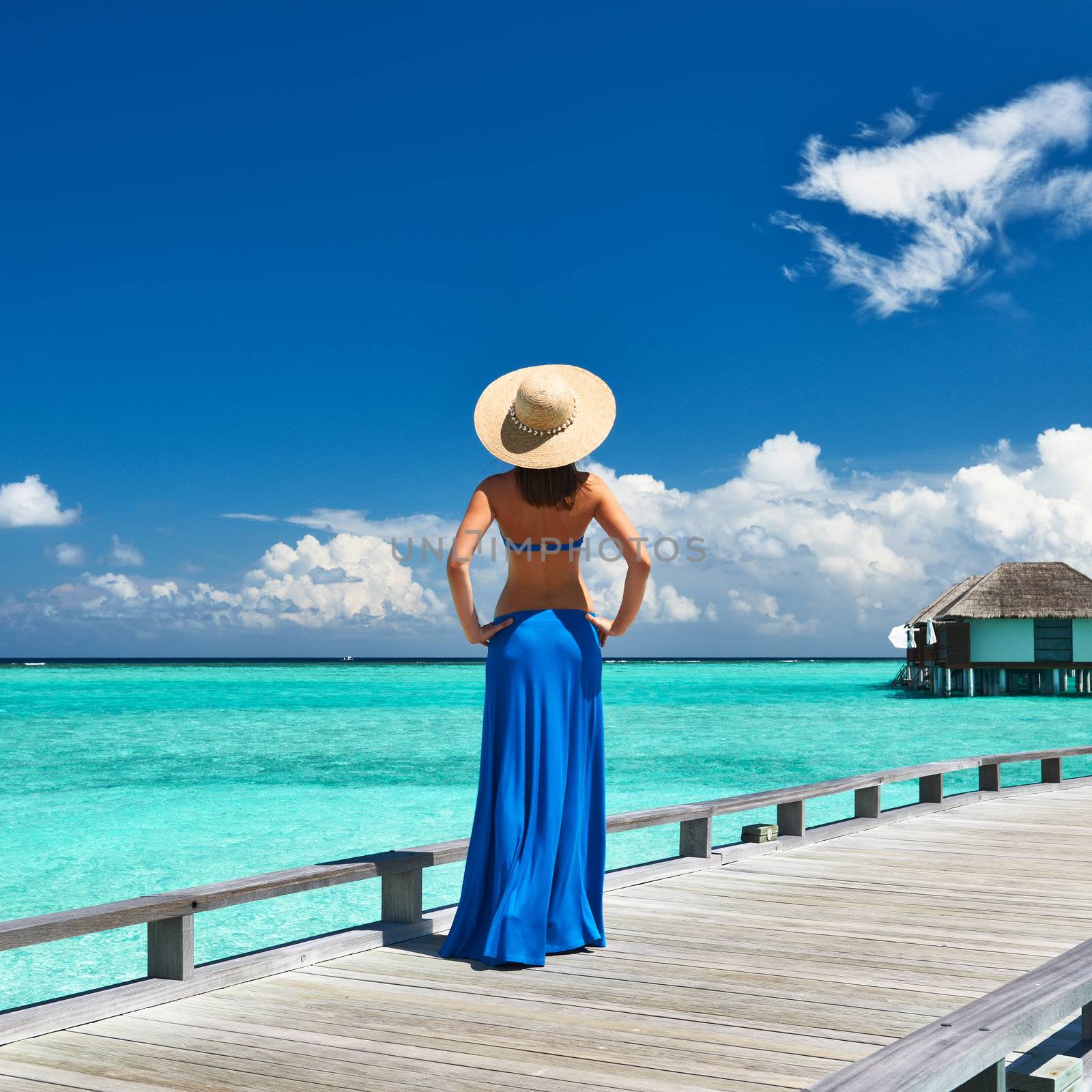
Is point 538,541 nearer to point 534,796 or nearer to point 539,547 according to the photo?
point 539,547

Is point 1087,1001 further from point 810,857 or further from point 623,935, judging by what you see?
point 810,857

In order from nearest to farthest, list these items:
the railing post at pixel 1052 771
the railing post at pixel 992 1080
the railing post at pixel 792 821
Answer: the railing post at pixel 992 1080 → the railing post at pixel 792 821 → the railing post at pixel 1052 771

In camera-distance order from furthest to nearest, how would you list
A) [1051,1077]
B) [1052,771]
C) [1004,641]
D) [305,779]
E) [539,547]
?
[1004,641], [305,779], [1052,771], [539,547], [1051,1077]

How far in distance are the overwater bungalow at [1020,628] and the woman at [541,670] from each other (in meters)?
42.2

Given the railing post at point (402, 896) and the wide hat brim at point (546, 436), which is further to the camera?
the railing post at point (402, 896)

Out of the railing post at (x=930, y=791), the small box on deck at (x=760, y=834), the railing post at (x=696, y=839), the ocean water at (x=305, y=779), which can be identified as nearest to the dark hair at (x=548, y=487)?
the railing post at (x=696, y=839)

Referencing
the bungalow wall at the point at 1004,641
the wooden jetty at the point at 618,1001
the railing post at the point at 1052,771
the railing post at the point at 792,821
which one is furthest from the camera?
the bungalow wall at the point at 1004,641

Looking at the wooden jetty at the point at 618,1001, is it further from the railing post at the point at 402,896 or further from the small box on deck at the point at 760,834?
the small box on deck at the point at 760,834

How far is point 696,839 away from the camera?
626cm

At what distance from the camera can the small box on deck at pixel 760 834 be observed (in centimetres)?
684

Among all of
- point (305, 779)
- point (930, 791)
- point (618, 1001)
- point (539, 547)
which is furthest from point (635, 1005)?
point (305, 779)

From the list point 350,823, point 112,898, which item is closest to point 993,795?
point 112,898

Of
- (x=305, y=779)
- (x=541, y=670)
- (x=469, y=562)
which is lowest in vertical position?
(x=305, y=779)

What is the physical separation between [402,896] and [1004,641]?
44.0m
